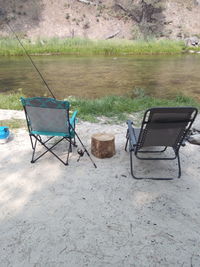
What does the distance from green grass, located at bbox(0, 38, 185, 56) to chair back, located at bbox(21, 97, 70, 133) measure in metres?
20.4

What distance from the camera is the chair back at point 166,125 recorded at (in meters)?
2.81

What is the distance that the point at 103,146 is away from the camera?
373cm

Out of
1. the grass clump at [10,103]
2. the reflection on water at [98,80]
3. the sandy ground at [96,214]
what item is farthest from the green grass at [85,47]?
the sandy ground at [96,214]

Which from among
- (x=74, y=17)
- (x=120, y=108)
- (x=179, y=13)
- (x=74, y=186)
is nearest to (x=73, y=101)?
(x=120, y=108)

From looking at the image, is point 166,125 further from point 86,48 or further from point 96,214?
point 86,48

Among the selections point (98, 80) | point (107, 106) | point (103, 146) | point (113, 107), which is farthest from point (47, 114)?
point (98, 80)

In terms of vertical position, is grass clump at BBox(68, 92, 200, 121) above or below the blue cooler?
below

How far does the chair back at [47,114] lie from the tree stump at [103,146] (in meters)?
0.56

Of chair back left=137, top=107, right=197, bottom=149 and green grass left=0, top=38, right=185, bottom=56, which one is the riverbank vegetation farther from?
green grass left=0, top=38, right=185, bottom=56

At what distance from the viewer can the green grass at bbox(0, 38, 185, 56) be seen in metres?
22.7

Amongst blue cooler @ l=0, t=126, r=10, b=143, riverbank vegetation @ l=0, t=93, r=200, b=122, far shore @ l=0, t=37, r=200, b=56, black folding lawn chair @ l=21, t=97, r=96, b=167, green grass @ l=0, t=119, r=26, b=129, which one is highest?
black folding lawn chair @ l=21, t=97, r=96, b=167

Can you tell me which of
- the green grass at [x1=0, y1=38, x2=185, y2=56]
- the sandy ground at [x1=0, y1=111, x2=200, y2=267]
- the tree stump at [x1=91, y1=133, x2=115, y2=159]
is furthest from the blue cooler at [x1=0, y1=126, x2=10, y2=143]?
the green grass at [x1=0, y1=38, x2=185, y2=56]

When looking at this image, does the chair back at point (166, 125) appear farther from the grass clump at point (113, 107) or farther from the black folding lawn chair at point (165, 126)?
the grass clump at point (113, 107)

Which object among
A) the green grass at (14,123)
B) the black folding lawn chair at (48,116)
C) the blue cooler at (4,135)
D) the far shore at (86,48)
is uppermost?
the black folding lawn chair at (48,116)
